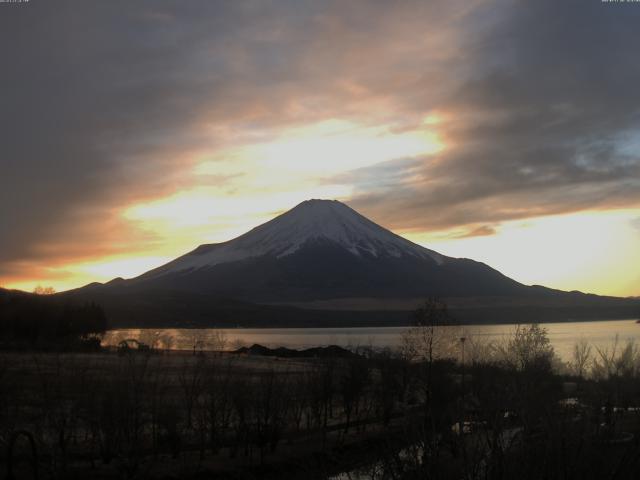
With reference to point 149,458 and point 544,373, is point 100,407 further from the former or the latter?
point 544,373

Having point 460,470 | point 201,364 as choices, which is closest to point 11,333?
point 201,364

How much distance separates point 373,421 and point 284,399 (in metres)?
6.83

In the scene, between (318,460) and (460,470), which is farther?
(318,460)

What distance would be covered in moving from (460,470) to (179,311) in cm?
18446

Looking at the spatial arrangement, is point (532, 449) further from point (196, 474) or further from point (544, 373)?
point (544, 373)

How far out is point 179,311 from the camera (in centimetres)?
19050

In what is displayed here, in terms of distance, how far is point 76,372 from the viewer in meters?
30.3

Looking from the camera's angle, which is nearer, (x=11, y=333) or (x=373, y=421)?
(x=373, y=421)

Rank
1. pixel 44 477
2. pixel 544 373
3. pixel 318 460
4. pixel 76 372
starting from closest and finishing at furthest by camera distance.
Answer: pixel 44 477 < pixel 318 460 < pixel 76 372 < pixel 544 373

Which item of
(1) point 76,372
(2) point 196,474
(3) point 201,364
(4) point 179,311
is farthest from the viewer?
(4) point 179,311

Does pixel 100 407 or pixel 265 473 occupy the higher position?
pixel 100 407

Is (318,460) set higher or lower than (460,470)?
lower

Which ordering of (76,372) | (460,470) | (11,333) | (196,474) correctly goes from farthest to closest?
(11,333)
(76,372)
(196,474)
(460,470)

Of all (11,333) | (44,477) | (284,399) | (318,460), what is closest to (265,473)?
(318,460)
